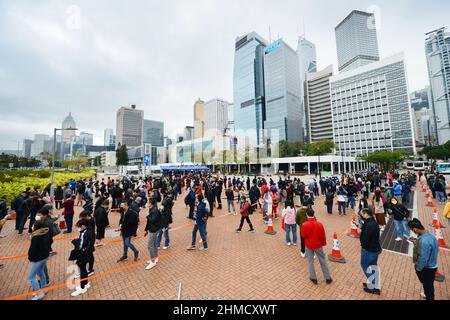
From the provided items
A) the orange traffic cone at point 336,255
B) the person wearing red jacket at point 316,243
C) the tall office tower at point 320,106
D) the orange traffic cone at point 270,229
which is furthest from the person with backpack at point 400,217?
the tall office tower at point 320,106

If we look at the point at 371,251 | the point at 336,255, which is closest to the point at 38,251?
the point at 371,251

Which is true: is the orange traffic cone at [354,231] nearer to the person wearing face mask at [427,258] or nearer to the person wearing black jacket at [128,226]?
the person wearing face mask at [427,258]

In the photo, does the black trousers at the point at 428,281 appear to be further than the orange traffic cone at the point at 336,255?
No

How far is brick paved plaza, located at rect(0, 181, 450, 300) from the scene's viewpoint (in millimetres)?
4266

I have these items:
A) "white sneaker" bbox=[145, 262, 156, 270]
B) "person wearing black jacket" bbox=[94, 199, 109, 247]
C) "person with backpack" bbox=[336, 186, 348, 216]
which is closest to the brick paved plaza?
"white sneaker" bbox=[145, 262, 156, 270]

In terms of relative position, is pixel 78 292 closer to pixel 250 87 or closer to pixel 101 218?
pixel 101 218

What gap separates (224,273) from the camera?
201 inches

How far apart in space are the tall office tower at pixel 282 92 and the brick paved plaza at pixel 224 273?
349ft

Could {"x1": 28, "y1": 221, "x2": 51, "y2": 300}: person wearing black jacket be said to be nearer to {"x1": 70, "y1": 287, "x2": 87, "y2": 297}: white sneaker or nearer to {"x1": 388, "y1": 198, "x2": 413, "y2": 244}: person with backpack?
{"x1": 70, "y1": 287, "x2": 87, "y2": 297}: white sneaker

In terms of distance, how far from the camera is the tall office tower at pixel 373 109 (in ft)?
260

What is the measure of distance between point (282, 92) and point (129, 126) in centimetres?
14006
